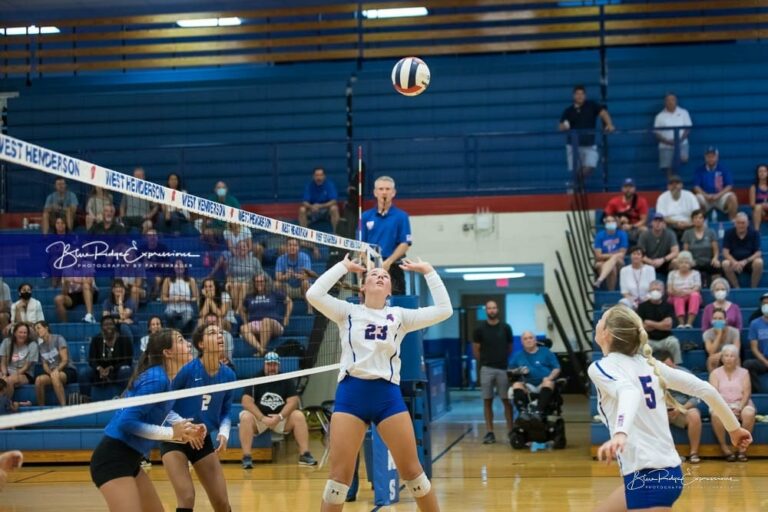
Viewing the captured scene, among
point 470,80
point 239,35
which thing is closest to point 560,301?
point 470,80

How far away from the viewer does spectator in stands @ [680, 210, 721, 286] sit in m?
15.8

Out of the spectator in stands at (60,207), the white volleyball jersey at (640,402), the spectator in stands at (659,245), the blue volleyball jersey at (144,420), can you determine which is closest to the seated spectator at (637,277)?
the spectator in stands at (659,245)

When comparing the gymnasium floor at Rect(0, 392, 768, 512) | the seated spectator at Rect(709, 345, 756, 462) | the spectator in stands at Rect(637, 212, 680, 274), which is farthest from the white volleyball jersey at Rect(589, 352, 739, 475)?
the spectator in stands at Rect(637, 212, 680, 274)

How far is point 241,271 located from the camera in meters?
13.1

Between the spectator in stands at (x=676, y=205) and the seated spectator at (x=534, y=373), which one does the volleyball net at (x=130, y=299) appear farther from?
the spectator in stands at (x=676, y=205)

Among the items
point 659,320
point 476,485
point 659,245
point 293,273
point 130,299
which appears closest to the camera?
point 476,485

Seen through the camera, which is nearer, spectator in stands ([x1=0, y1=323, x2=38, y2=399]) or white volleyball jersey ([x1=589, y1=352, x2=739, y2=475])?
white volleyball jersey ([x1=589, y1=352, x2=739, y2=475])

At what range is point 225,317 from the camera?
11.8 metres

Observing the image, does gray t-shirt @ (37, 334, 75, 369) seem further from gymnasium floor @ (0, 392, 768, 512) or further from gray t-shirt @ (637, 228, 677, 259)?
gray t-shirt @ (637, 228, 677, 259)

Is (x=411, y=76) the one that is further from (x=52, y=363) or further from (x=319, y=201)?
(x=319, y=201)

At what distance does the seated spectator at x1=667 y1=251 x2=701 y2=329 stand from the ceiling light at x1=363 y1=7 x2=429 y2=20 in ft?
30.1

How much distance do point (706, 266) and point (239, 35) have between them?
11719 mm

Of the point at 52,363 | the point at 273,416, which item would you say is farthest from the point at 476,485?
the point at 52,363

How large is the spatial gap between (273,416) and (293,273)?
6.43ft
